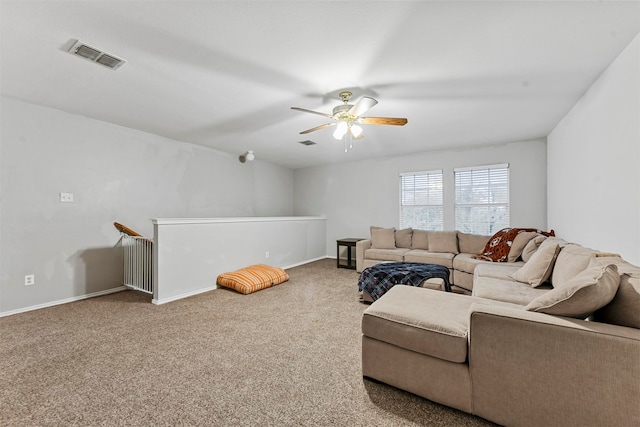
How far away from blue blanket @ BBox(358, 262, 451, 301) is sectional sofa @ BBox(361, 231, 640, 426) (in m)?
1.40

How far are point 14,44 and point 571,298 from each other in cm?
396

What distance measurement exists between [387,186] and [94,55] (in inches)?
200

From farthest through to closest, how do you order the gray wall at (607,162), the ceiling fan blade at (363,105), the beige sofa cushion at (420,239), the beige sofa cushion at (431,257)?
the beige sofa cushion at (420,239)
the beige sofa cushion at (431,257)
the ceiling fan blade at (363,105)
the gray wall at (607,162)

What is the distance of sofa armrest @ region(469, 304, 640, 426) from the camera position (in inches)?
46.9

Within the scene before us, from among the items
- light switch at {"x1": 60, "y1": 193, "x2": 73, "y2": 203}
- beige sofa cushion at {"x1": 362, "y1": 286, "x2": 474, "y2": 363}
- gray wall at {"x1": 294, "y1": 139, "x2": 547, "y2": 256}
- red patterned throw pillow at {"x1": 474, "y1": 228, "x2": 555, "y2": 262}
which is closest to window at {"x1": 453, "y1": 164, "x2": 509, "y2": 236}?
gray wall at {"x1": 294, "y1": 139, "x2": 547, "y2": 256}

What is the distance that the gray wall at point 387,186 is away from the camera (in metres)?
4.62

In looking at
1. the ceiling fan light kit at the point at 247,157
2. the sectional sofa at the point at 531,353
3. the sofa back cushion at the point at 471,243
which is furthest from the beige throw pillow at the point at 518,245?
the ceiling fan light kit at the point at 247,157

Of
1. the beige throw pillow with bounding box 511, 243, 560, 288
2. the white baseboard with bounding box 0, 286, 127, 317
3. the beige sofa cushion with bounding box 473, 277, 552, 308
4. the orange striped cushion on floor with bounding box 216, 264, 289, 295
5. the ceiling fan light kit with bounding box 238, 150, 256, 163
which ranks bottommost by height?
the white baseboard with bounding box 0, 286, 127, 317

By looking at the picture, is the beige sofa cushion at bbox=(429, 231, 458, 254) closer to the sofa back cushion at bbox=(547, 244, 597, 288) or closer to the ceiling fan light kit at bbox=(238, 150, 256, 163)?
the sofa back cushion at bbox=(547, 244, 597, 288)

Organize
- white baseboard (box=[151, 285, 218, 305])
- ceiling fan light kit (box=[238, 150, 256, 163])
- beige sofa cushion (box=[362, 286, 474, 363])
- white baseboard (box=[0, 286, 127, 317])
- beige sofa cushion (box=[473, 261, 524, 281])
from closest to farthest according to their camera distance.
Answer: beige sofa cushion (box=[362, 286, 474, 363])
beige sofa cushion (box=[473, 261, 524, 281])
white baseboard (box=[0, 286, 127, 317])
white baseboard (box=[151, 285, 218, 305])
ceiling fan light kit (box=[238, 150, 256, 163])

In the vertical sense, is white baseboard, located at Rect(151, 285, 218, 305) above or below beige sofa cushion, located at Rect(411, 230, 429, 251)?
below

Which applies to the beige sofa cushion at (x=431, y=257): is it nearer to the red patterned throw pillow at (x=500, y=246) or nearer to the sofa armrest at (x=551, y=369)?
the red patterned throw pillow at (x=500, y=246)

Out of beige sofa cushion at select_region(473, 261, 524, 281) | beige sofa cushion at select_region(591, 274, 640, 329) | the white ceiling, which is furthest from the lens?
beige sofa cushion at select_region(473, 261, 524, 281)

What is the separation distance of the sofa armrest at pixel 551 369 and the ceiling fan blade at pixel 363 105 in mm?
1874
